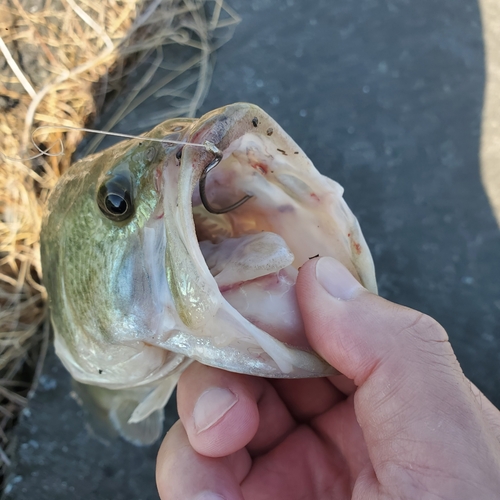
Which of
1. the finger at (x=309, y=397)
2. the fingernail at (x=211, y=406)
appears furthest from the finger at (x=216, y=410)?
the finger at (x=309, y=397)

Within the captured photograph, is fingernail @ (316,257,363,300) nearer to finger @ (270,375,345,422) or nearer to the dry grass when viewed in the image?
finger @ (270,375,345,422)

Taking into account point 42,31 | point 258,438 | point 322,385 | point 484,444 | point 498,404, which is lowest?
point 498,404

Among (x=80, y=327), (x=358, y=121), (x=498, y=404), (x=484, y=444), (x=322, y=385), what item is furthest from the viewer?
(x=358, y=121)

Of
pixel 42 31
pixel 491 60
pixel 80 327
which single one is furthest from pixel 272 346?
pixel 491 60

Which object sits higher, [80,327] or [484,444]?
[484,444]

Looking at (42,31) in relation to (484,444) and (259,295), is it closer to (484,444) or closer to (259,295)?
(259,295)

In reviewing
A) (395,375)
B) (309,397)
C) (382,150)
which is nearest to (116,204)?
(395,375)
